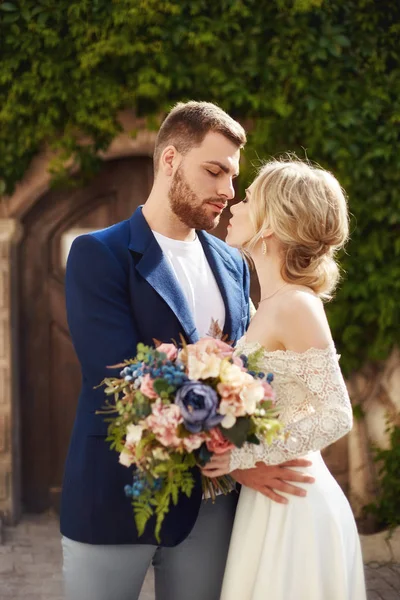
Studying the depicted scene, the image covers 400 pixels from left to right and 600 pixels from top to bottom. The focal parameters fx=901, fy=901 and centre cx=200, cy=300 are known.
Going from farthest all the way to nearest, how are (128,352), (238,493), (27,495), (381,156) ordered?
(27,495), (381,156), (238,493), (128,352)

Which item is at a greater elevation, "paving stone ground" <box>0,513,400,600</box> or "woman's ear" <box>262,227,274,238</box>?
"woman's ear" <box>262,227,274,238</box>

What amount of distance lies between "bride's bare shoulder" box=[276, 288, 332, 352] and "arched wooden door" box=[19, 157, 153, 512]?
3523mm

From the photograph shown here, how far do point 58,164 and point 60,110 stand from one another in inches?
13.6

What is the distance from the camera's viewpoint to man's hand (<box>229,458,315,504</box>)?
2.65 meters

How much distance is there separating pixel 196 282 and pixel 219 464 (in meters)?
0.69

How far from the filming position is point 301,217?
275 cm

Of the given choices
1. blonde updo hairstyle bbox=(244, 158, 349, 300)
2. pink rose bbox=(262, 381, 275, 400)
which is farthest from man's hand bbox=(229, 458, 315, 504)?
blonde updo hairstyle bbox=(244, 158, 349, 300)

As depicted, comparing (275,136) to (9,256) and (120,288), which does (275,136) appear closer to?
(9,256)

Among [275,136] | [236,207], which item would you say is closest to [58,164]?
[275,136]

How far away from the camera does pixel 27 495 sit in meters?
6.25

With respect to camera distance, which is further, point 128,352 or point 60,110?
point 60,110

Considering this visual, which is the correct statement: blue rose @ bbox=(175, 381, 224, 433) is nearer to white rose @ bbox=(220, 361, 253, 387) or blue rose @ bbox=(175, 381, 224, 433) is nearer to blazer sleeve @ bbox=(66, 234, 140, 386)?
white rose @ bbox=(220, 361, 253, 387)

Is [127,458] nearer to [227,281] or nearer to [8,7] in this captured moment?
[227,281]

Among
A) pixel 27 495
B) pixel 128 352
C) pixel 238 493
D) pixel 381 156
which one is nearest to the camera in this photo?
pixel 128 352
